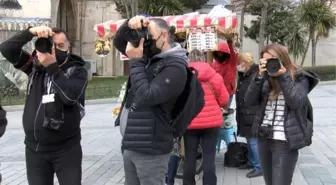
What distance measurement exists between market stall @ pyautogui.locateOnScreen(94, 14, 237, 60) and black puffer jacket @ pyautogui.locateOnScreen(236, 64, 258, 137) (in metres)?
0.57

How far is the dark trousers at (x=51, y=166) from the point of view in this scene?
345cm

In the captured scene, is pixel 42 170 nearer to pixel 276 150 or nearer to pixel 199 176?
pixel 276 150

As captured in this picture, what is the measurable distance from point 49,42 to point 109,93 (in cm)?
1273

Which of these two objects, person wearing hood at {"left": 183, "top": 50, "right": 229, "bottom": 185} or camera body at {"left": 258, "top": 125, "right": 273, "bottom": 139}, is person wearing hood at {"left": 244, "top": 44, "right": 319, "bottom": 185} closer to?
camera body at {"left": 258, "top": 125, "right": 273, "bottom": 139}

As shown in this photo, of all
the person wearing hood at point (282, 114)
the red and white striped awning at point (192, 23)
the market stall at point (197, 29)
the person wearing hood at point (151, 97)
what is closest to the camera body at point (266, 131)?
the person wearing hood at point (282, 114)

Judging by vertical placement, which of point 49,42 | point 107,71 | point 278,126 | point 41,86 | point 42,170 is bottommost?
point 107,71

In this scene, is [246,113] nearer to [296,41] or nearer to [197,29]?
[197,29]

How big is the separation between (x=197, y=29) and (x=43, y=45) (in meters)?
3.13

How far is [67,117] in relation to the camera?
349 cm

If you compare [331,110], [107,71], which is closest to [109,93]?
[331,110]

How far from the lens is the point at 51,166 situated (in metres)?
3.52

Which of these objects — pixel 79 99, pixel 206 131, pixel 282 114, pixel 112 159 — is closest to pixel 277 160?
pixel 282 114

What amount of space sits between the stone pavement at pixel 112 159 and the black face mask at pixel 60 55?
263cm

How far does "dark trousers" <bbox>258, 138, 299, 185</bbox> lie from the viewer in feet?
12.8
